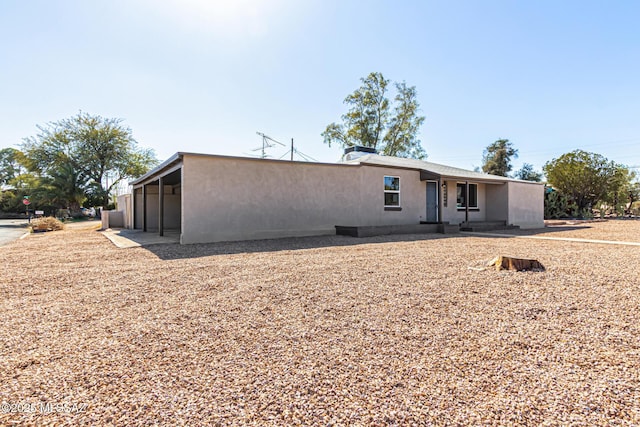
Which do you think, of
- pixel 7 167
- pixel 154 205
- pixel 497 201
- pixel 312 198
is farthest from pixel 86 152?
pixel 7 167

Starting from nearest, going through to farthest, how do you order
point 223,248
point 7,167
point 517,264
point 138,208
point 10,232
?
point 517,264 < point 223,248 < point 10,232 < point 138,208 < point 7,167

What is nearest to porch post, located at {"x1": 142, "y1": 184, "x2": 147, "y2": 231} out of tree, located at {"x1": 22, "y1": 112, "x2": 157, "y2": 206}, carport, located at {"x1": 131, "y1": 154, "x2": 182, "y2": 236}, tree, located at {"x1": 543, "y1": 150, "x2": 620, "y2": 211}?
carport, located at {"x1": 131, "y1": 154, "x2": 182, "y2": 236}

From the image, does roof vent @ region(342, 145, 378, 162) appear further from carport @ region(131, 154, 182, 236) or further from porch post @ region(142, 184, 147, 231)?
porch post @ region(142, 184, 147, 231)

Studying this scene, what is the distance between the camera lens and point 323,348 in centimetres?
235

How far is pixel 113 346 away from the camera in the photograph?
2.40 meters

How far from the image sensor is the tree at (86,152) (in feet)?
90.6

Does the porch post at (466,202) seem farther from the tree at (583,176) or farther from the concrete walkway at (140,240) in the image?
the tree at (583,176)

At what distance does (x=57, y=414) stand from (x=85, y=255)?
652 cm

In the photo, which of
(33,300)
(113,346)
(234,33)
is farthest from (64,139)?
(113,346)

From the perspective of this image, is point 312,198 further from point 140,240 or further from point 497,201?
point 497,201

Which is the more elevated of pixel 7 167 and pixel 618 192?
pixel 7 167

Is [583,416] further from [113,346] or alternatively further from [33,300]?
[33,300]

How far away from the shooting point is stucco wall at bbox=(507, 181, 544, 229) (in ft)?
47.9

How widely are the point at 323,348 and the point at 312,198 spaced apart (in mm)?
8363
